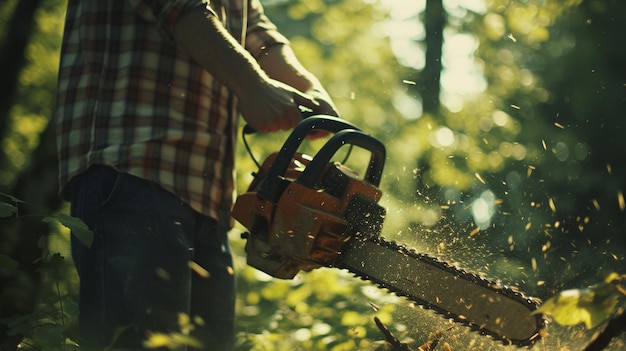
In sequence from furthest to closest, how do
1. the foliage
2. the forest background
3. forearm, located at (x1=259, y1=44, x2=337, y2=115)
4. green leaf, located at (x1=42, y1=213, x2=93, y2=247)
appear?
the forest background < forearm, located at (x1=259, y1=44, x2=337, y2=115) < green leaf, located at (x1=42, y1=213, x2=93, y2=247) < the foliage

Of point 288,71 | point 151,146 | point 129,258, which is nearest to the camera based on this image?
point 129,258

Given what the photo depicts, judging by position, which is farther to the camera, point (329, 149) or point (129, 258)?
point (329, 149)

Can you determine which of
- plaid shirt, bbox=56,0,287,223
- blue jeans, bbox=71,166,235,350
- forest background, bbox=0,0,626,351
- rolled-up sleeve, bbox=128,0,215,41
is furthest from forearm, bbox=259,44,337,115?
forest background, bbox=0,0,626,351

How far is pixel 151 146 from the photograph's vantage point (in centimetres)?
210

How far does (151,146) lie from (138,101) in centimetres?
15

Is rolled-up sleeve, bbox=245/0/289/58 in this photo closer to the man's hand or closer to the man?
the man

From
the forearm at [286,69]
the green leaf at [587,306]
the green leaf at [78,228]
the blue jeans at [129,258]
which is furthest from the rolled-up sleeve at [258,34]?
the green leaf at [587,306]

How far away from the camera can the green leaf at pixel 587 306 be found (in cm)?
137

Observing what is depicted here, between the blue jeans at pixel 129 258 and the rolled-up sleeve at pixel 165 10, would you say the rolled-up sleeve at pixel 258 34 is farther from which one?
the blue jeans at pixel 129 258

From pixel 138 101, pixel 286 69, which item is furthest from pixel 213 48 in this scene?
pixel 286 69

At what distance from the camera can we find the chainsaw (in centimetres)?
204

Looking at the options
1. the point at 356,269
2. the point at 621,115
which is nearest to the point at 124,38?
the point at 356,269

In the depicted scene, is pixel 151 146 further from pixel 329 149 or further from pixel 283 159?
pixel 329 149

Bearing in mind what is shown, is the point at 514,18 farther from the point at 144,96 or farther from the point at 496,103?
the point at 144,96
